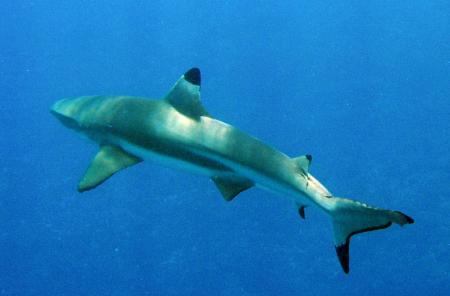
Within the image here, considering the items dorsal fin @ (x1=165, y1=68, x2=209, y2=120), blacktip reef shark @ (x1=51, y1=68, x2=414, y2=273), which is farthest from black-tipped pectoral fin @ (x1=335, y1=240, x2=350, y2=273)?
dorsal fin @ (x1=165, y1=68, x2=209, y2=120)

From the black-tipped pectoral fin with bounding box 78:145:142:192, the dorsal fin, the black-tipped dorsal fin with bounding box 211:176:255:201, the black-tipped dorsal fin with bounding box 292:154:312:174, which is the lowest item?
the black-tipped pectoral fin with bounding box 78:145:142:192

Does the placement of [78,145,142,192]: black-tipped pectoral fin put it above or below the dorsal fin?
below

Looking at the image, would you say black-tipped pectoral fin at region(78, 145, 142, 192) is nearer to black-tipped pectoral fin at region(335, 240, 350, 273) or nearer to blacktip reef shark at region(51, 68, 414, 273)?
blacktip reef shark at region(51, 68, 414, 273)

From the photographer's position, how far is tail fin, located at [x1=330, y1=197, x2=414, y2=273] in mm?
5805

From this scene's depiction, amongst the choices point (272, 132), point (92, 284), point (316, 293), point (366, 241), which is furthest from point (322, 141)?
point (92, 284)

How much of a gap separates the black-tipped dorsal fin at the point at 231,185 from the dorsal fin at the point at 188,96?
86 centimetres

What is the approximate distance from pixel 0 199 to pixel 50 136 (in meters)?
4.92

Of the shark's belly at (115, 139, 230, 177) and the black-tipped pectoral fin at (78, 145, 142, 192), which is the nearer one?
the shark's belly at (115, 139, 230, 177)

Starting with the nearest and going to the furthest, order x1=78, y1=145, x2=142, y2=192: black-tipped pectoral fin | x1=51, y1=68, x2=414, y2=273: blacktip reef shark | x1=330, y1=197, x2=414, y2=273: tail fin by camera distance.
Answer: x1=330, y1=197, x2=414, y2=273: tail fin < x1=51, y1=68, x2=414, y2=273: blacktip reef shark < x1=78, y1=145, x2=142, y2=192: black-tipped pectoral fin

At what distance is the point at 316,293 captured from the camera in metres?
14.8

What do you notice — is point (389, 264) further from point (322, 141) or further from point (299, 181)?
point (299, 181)

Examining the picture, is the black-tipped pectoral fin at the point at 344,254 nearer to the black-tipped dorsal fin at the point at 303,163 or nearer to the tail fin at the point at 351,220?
the tail fin at the point at 351,220

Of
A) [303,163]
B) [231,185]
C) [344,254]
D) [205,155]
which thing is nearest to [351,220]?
[344,254]

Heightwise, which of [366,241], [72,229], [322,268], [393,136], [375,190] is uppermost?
[393,136]
